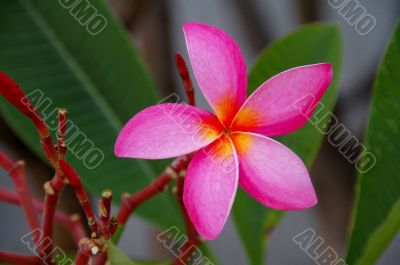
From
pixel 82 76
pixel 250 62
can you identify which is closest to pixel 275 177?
pixel 82 76

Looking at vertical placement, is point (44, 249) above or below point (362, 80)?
below

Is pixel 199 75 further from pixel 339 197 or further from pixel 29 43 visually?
pixel 339 197

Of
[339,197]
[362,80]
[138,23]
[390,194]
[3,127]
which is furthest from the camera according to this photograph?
[362,80]

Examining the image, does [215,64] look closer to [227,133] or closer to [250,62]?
[227,133]

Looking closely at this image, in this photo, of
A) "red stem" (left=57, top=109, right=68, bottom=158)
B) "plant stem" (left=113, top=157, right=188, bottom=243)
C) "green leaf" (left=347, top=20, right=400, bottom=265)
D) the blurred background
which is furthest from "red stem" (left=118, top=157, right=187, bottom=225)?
the blurred background

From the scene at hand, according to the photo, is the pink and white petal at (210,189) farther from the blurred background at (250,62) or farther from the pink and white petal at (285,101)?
the blurred background at (250,62)

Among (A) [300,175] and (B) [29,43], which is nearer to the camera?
(A) [300,175]

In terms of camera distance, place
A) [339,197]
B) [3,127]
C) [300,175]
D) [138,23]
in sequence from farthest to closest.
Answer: [339,197] < [138,23] < [3,127] < [300,175]

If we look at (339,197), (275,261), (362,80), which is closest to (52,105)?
(339,197)
